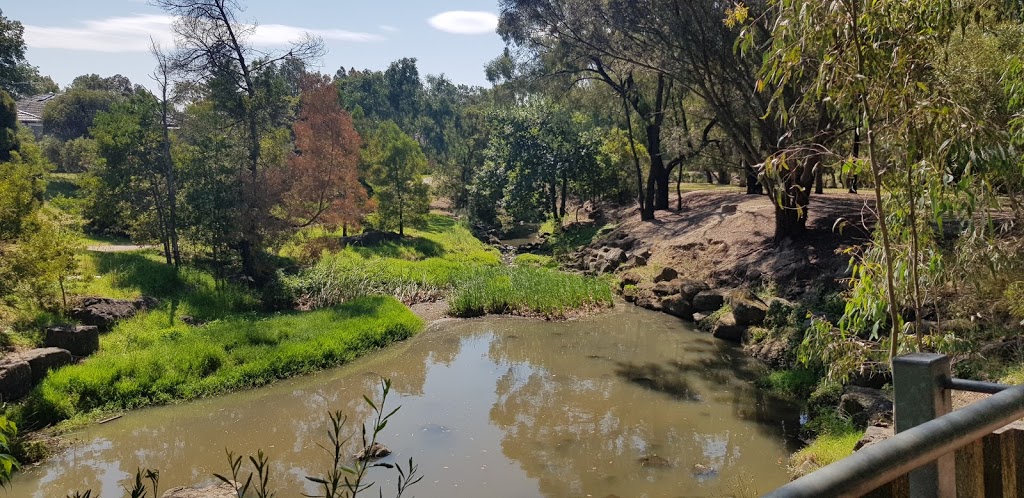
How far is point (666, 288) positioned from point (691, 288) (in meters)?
1.20

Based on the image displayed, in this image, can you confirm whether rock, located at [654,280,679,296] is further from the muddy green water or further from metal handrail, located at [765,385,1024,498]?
metal handrail, located at [765,385,1024,498]

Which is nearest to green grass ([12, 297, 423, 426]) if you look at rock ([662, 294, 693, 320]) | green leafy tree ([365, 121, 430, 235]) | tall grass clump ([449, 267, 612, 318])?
tall grass clump ([449, 267, 612, 318])

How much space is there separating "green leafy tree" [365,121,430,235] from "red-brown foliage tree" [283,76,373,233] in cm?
411

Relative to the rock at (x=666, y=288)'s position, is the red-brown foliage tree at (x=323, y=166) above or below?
above

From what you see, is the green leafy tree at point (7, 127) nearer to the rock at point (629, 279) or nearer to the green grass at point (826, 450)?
the rock at point (629, 279)

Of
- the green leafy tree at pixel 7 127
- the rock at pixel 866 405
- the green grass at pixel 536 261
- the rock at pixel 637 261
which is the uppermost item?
the green leafy tree at pixel 7 127

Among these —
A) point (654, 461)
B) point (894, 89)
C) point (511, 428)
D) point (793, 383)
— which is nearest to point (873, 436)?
point (654, 461)

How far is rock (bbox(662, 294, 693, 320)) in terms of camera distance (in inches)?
707

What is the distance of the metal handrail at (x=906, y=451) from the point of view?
148 cm

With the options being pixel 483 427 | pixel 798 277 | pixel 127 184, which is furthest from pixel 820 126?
pixel 127 184

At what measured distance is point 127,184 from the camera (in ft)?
65.9

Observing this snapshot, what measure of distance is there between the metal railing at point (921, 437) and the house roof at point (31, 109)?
58.2 metres

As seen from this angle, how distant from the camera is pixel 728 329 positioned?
15398 millimetres

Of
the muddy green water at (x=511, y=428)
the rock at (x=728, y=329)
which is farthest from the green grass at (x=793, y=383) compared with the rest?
the rock at (x=728, y=329)
